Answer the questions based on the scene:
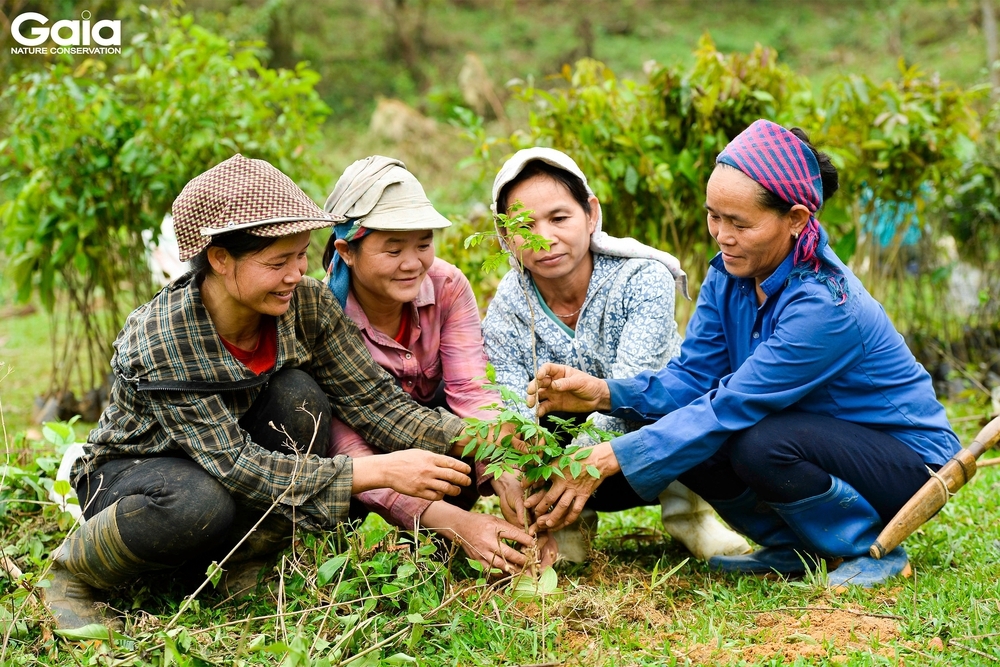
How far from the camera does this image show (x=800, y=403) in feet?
8.89

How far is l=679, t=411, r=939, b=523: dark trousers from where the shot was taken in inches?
101

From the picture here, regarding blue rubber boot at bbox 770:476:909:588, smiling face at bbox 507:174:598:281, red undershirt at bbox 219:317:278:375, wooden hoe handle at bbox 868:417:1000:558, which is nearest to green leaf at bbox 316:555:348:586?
red undershirt at bbox 219:317:278:375

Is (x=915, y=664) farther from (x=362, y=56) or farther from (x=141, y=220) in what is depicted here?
(x=362, y=56)

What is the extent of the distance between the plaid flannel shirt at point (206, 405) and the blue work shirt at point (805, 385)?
904 millimetres

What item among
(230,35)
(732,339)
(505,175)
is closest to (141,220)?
(505,175)

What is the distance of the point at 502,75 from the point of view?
59.6 feet

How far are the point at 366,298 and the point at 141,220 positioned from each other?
268cm

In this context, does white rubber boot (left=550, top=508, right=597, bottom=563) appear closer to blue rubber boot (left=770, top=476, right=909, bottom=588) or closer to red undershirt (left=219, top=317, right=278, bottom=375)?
blue rubber boot (left=770, top=476, right=909, bottom=588)

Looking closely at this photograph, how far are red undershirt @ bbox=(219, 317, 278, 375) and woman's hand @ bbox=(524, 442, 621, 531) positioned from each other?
87cm

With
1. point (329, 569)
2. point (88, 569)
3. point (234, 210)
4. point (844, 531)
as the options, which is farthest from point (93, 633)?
point (844, 531)

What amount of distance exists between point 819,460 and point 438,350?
1.30m

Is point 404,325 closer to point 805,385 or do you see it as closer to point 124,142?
point 805,385

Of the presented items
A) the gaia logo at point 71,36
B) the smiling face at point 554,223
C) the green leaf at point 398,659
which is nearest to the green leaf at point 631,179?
the smiling face at point 554,223

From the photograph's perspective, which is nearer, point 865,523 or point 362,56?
point 865,523
